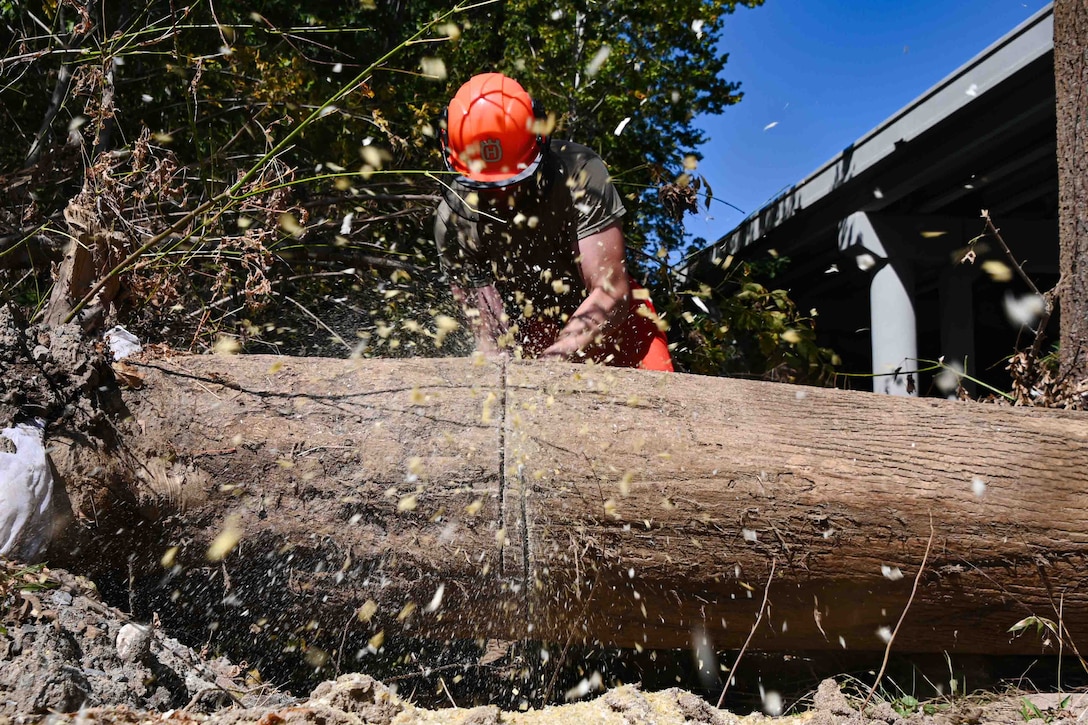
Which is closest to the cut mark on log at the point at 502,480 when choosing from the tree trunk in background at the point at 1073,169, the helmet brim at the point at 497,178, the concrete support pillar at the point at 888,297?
the helmet brim at the point at 497,178

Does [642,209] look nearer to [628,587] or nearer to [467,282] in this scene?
[467,282]

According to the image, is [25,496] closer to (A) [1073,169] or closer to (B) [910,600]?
(B) [910,600]

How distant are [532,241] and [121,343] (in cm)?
152

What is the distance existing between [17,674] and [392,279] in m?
2.78

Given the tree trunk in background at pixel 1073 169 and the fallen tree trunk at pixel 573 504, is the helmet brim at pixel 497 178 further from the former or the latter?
the tree trunk in background at pixel 1073 169

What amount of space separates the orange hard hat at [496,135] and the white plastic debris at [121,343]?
4.13ft

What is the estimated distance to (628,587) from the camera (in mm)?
1846

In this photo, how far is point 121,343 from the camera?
6.50 ft

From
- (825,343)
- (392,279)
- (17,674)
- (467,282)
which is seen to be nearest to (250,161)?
(392,279)

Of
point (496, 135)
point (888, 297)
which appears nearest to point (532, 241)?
point (496, 135)

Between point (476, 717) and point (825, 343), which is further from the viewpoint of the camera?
point (825, 343)

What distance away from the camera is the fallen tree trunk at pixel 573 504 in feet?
5.69

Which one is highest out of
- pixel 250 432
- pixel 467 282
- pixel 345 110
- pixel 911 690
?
pixel 345 110

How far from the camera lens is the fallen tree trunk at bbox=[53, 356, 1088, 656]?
1734 mm
